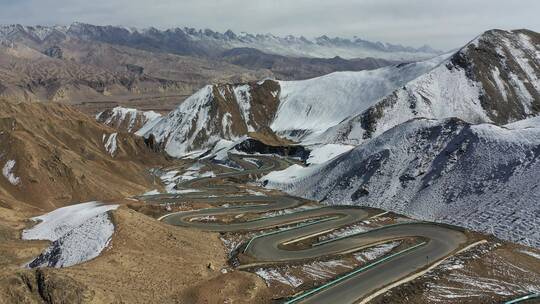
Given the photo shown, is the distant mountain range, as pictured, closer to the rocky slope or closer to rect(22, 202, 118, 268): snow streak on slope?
the rocky slope

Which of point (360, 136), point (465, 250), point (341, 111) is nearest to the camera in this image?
point (465, 250)

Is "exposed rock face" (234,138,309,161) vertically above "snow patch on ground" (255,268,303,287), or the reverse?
"snow patch on ground" (255,268,303,287)

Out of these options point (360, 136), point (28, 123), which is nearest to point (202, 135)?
point (360, 136)

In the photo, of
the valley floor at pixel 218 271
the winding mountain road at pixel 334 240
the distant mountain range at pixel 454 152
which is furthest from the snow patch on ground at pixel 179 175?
the valley floor at pixel 218 271

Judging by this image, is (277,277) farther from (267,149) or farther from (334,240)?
(267,149)

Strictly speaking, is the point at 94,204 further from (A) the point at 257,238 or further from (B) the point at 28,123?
(B) the point at 28,123

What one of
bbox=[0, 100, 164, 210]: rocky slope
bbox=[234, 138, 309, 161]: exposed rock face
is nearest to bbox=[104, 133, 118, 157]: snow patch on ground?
bbox=[0, 100, 164, 210]: rocky slope
